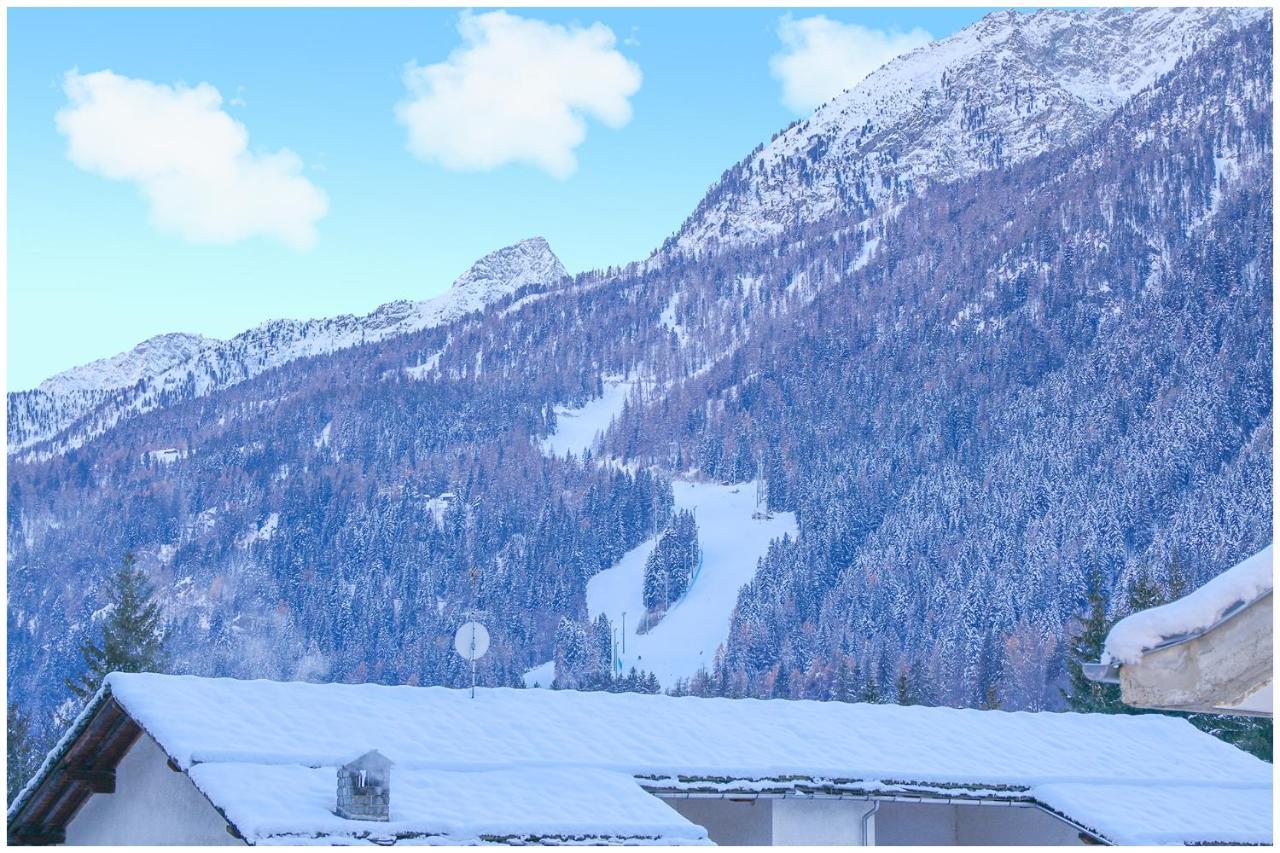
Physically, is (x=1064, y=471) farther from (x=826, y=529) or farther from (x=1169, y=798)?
(x=1169, y=798)

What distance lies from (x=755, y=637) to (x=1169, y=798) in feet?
482

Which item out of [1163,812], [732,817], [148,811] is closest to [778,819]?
[732,817]

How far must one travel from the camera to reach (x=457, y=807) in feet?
48.4

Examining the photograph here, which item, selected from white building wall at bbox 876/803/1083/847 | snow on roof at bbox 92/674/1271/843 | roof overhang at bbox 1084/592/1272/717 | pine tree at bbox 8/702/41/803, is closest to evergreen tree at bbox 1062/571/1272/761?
snow on roof at bbox 92/674/1271/843

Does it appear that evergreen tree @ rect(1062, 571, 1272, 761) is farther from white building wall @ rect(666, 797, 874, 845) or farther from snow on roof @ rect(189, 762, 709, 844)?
snow on roof @ rect(189, 762, 709, 844)

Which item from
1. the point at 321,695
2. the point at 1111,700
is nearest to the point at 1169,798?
the point at 321,695

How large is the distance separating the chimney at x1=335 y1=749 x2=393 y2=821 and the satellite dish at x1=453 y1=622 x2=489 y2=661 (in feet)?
17.2

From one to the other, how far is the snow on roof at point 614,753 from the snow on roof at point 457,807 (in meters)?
0.03

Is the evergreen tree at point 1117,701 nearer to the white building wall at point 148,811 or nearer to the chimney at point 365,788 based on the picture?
the white building wall at point 148,811

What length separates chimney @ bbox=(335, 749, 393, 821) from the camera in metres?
13.7

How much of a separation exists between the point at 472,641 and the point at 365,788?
584cm

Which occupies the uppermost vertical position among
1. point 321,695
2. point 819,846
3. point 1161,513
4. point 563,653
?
point 1161,513

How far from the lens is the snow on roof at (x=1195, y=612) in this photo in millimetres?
6395

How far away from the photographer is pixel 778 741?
62.1ft
